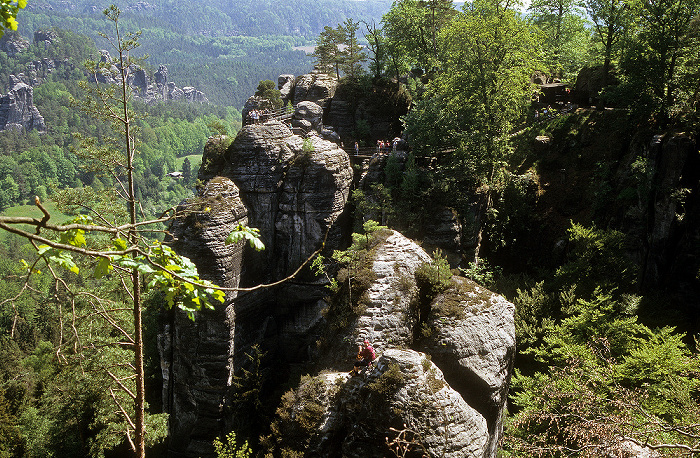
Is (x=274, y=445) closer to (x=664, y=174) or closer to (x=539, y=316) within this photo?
(x=539, y=316)

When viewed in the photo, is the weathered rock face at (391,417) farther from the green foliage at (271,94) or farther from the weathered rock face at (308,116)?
the green foliage at (271,94)

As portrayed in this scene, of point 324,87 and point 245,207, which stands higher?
point 324,87

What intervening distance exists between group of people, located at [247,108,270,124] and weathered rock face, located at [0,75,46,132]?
202m

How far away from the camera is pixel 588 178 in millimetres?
25281

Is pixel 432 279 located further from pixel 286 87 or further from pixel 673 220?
pixel 286 87

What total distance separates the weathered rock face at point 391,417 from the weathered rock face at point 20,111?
227101 mm

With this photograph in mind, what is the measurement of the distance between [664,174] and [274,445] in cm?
2074

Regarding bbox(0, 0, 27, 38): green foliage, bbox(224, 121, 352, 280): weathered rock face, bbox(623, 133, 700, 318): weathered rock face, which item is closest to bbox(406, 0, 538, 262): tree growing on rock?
bbox(224, 121, 352, 280): weathered rock face

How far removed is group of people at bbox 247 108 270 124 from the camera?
106ft

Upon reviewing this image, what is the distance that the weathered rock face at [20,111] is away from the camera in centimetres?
18475

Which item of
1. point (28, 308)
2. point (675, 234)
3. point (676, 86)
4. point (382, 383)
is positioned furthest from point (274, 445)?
point (28, 308)

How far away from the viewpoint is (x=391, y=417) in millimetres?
10258

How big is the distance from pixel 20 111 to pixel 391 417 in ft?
776

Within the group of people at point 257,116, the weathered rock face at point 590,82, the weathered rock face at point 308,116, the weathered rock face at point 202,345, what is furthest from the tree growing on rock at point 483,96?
the group of people at point 257,116
